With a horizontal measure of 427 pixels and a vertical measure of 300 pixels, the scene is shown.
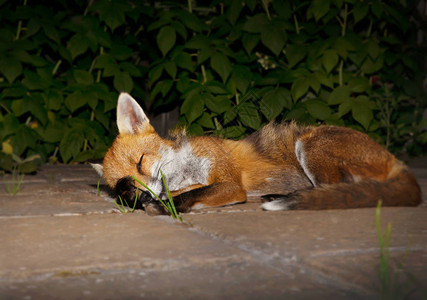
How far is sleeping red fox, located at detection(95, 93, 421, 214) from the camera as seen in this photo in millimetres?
2564

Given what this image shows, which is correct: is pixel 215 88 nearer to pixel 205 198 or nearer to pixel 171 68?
pixel 171 68

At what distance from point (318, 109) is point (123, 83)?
6.43 feet

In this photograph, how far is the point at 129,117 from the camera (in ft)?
11.3

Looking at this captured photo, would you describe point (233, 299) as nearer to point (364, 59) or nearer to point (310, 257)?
point (310, 257)

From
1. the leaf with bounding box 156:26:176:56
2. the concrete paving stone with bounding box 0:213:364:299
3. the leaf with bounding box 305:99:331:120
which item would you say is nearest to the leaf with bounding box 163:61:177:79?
the leaf with bounding box 156:26:176:56

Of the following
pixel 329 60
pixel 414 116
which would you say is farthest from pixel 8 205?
pixel 414 116

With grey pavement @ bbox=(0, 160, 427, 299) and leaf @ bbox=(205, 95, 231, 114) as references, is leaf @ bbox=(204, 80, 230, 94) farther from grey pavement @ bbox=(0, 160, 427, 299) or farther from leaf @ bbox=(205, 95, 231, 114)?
grey pavement @ bbox=(0, 160, 427, 299)

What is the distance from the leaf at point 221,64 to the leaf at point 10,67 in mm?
1881

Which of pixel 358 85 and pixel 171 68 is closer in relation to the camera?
pixel 171 68

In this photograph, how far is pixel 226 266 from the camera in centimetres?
159

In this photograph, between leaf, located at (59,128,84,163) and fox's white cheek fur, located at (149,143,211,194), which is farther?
leaf, located at (59,128,84,163)

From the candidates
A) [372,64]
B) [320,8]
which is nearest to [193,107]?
[320,8]

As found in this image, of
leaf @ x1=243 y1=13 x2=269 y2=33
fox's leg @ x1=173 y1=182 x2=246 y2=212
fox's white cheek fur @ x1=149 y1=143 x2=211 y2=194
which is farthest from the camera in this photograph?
leaf @ x1=243 y1=13 x2=269 y2=33

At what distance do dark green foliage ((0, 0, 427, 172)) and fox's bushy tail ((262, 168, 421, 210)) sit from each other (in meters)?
2.13
